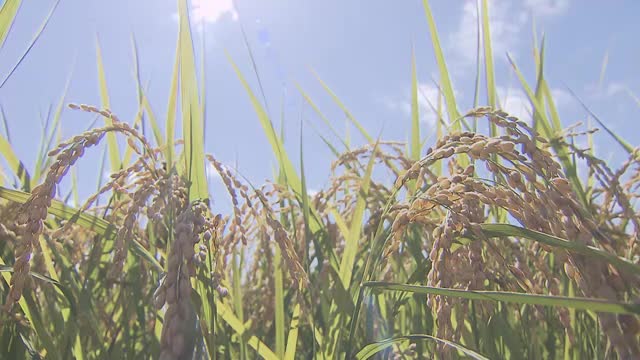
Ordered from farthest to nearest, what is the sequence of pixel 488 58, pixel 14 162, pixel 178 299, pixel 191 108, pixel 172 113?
1. pixel 488 58
2. pixel 14 162
3. pixel 172 113
4. pixel 191 108
5. pixel 178 299

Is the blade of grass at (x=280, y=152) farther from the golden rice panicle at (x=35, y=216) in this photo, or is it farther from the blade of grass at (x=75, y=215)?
the golden rice panicle at (x=35, y=216)

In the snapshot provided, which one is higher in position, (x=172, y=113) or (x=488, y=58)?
(x=488, y=58)

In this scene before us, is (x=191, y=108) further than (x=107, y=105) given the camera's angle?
No

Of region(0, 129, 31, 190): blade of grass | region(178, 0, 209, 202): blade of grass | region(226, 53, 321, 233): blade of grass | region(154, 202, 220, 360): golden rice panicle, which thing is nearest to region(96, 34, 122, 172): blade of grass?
region(0, 129, 31, 190): blade of grass

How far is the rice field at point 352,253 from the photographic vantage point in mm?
832

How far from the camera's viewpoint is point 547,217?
906 millimetres

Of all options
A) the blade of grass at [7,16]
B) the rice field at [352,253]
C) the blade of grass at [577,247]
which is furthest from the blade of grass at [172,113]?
the blade of grass at [577,247]

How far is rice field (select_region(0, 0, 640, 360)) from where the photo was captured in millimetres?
832

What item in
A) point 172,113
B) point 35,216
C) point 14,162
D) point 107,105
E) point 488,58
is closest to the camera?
point 35,216

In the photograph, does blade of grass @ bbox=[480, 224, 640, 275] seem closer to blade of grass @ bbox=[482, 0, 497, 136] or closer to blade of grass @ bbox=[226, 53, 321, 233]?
blade of grass @ bbox=[226, 53, 321, 233]

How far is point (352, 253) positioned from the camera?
4.97 feet

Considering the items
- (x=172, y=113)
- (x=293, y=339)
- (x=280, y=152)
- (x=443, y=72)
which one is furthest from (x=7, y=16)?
(x=443, y=72)

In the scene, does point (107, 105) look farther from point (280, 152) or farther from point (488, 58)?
point (488, 58)

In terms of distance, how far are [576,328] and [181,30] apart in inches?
52.0
